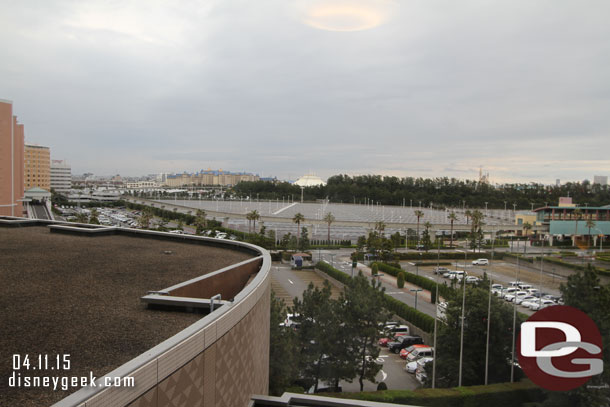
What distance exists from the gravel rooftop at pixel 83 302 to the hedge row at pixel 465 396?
3761 millimetres

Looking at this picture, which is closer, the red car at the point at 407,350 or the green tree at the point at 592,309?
the green tree at the point at 592,309

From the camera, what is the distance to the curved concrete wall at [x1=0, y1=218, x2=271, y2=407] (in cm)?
201

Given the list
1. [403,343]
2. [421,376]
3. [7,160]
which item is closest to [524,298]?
[403,343]

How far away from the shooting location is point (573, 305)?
781 cm

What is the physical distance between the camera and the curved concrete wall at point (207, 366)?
2.01 metres

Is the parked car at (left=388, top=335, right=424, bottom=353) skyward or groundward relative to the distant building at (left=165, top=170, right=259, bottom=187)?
groundward

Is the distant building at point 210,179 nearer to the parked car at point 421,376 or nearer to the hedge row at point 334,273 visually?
the hedge row at point 334,273

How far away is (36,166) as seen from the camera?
42.2 m

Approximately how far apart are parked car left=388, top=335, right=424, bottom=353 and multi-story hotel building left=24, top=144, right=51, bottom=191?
42.6 m

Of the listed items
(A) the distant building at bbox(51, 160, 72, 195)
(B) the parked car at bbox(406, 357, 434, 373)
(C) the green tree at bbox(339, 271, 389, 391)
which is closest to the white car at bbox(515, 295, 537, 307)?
(B) the parked car at bbox(406, 357, 434, 373)

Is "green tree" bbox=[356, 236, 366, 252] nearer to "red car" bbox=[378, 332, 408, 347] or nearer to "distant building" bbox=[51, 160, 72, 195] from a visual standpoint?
"red car" bbox=[378, 332, 408, 347]

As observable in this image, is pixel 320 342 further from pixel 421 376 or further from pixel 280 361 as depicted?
pixel 421 376

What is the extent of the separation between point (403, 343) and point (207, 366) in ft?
29.3

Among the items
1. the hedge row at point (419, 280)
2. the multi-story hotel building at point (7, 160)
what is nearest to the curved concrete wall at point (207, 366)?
the hedge row at point (419, 280)
